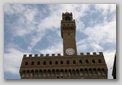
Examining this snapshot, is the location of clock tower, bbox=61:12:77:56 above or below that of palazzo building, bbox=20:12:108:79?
above

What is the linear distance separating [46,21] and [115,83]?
2.42 m

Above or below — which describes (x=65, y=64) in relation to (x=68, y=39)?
below

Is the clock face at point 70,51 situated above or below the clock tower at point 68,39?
below

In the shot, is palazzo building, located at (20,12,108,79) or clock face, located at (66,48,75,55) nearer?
palazzo building, located at (20,12,108,79)

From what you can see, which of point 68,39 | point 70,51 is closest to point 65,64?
point 70,51

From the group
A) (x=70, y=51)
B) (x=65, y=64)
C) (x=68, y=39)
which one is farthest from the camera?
(x=68, y=39)

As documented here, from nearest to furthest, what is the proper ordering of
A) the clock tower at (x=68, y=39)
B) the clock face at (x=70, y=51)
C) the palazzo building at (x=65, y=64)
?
the palazzo building at (x=65, y=64) → the clock tower at (x=68, y=39) → the clock face at (x=70, y=51)

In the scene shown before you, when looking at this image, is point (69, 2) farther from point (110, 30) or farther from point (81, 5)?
point (110, 30)

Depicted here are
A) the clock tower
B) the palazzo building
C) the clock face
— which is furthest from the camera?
the clock face

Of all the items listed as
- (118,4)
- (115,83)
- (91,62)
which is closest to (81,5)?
(118,4)

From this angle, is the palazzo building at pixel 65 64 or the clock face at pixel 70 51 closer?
the palazzo building at pixel 65 64

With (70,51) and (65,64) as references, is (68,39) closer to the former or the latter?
(70,51)

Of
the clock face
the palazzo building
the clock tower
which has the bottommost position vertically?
the palazzo building

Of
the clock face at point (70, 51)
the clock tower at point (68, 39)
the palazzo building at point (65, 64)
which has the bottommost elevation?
the palazzo building at point (65, 64)
